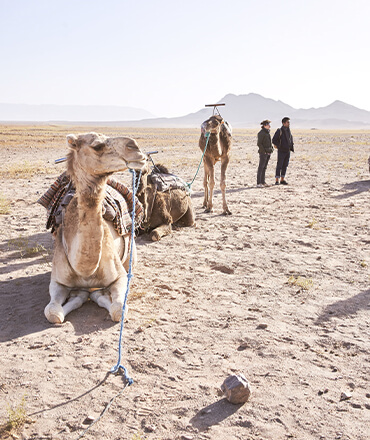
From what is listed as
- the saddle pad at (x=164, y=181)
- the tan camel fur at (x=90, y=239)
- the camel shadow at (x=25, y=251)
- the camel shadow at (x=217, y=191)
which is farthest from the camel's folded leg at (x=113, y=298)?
the camel shadow at (x=217, y=191)

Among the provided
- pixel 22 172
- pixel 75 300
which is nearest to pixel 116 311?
pixel 75 300

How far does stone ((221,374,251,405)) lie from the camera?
10.9 feet

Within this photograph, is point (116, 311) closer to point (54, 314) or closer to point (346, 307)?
point (54, 314)

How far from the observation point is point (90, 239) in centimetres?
419

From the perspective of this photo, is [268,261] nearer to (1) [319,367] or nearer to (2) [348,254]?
(2) [348,254]

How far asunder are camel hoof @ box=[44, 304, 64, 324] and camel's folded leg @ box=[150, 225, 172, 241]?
340cm

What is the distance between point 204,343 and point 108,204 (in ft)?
6.55

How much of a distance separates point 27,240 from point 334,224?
6106 mm

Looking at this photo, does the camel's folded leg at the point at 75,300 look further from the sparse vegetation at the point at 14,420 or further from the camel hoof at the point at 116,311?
the sparse vegetation at the point at 14,420

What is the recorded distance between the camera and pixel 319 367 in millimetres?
3893

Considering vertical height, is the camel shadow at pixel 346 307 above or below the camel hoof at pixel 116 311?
below

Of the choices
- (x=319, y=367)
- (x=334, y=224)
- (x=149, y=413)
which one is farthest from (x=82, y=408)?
(x=334, y=224)

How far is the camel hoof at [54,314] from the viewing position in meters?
4.46

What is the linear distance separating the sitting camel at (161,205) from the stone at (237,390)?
458 cm
